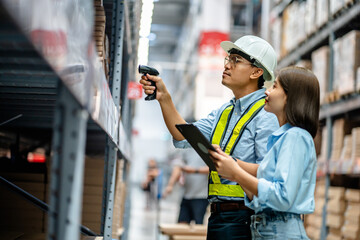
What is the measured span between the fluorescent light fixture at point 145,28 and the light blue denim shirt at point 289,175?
1.72 m

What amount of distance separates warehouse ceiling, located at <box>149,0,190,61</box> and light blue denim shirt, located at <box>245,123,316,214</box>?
47.5 feet

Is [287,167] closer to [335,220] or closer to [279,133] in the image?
[279,133]

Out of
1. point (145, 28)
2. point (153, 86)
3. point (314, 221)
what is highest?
point (145, 28)

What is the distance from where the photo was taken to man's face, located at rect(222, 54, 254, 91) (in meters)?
2.44

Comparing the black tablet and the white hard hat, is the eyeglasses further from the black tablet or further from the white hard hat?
the black tablet

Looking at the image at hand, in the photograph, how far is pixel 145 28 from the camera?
379cm

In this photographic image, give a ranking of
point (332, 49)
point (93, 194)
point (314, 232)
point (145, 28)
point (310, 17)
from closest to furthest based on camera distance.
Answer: point (93, 194) → point (145, 28) → point (332, 49) → point (314, 232) → point (310, 17)

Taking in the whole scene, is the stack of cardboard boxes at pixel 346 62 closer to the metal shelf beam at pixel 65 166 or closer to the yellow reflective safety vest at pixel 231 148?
the yellow reflective safety vest at pixel 231 148

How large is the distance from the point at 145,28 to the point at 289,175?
7.63 ft

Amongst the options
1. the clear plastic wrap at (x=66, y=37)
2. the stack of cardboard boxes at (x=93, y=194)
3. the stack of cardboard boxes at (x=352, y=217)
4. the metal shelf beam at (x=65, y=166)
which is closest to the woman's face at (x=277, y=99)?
the clear plastic wrap at (x=66, y=37)

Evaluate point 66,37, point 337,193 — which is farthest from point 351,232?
point 66,37

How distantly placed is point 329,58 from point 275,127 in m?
3.62

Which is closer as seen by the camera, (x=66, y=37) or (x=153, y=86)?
(x=66, y=37)

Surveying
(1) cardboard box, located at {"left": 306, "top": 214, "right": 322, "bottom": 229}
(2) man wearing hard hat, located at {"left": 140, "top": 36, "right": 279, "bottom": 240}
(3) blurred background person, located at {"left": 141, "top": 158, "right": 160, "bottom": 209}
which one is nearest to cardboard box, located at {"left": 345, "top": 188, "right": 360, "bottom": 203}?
(1) cardboard box, located at {"left": 306, "top": 214, "right": 322, "bottom": 229}
